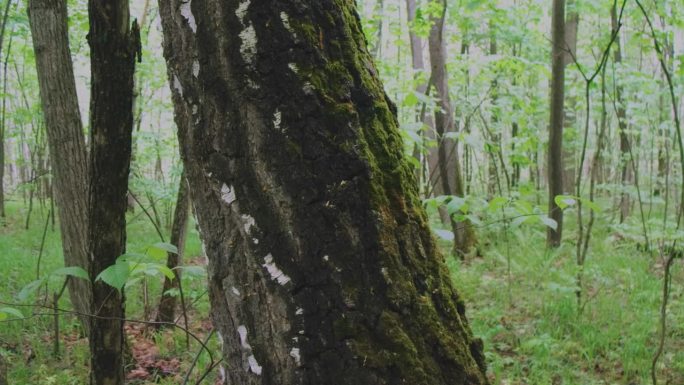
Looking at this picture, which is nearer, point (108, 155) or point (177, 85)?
point (177, 85)

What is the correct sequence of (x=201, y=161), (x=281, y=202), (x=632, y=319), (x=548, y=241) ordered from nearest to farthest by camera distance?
(x=281, y=202), (x=201, y=161), (x=632, y=319), (x=548, y=241)

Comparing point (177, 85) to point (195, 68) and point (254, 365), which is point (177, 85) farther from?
point (254, 365)

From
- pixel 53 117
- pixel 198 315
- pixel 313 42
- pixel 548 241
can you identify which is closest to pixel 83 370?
pixel 198 315

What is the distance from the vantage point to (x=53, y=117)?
4.17 meters

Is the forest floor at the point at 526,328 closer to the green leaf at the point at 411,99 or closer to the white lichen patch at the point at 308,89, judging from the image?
the green leaf at the point at 411,99

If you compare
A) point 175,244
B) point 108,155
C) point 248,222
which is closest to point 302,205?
point 248,222

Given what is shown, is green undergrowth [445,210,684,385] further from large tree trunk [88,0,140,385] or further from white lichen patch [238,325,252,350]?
white lichen patch [238,325,252,350]

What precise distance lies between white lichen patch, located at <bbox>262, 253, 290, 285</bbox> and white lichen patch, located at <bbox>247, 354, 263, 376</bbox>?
0.20 metres

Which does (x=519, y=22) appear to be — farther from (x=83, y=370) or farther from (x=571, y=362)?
(x=83, y=370)

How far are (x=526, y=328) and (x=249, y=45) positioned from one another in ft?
15.7

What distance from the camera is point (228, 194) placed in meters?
1.12

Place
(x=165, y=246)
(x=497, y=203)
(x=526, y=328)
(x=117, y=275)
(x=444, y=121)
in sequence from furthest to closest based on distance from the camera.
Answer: (x=444, y=121)
(x=526, y=328)
(x=497, y=203)
(x=165, y=246)
(x=117, y=275)

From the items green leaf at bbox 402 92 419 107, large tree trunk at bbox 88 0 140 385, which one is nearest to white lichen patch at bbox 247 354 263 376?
large tree trunk at bbox 88 0 140 385

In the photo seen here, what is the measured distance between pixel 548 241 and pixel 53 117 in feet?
21.6
